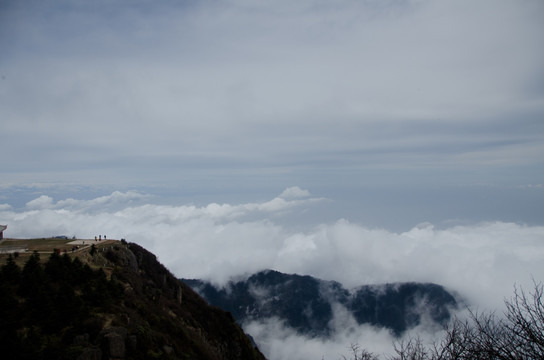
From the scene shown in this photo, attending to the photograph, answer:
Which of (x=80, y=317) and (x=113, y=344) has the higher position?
(x=80, y=317)

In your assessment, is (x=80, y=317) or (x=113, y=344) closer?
(x=113, y=344)

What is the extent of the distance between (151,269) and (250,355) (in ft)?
60.4

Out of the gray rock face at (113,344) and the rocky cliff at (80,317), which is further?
the gray rock face at (113,344)

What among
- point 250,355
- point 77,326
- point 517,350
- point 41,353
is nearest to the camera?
point 517,350

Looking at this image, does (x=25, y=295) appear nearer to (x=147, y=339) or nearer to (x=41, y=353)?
(x=41, y=353)

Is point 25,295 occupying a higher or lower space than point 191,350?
higher

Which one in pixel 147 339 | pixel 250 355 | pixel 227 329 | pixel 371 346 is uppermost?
pixel 147 339

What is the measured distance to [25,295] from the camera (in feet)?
68.9

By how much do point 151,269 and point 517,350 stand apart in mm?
43560

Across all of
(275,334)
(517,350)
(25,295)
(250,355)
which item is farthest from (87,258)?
(275,334)

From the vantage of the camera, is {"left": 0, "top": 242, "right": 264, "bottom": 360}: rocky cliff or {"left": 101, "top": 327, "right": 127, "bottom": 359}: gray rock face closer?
{"left": 0, "top": 242, "right": 264, "bottom": 360}: rocky cliff

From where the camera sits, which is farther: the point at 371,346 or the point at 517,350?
the point at 371,346

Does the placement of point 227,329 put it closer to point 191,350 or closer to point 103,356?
point 191,350

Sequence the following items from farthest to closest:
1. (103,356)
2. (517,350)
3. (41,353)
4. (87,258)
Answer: (87,258)
(103,356)
(41,353)
(517,350)
